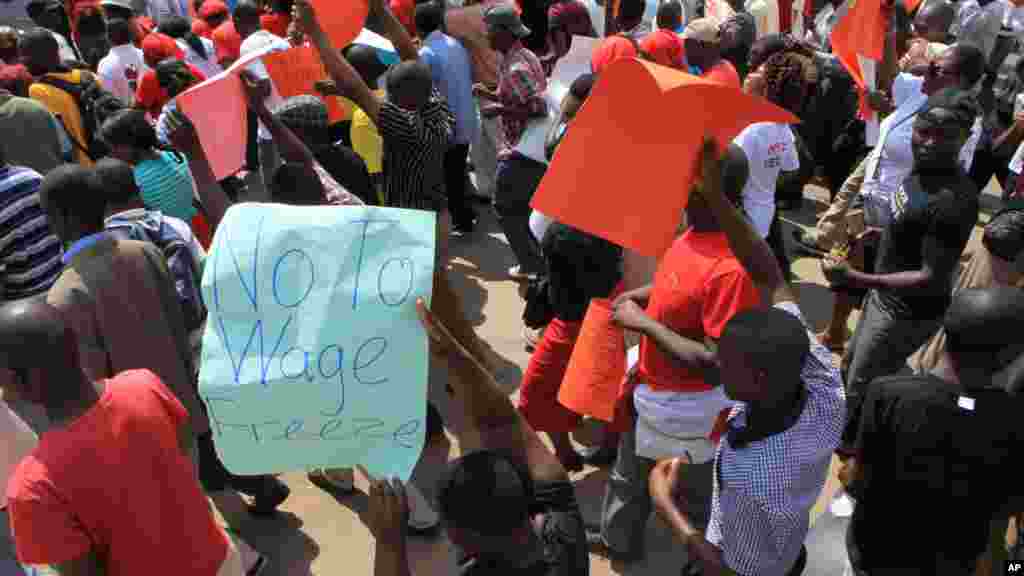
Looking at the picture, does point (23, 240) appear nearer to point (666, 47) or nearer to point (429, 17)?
point (429, 17)

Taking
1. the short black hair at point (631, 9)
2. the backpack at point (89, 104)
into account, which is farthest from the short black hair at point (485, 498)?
the short black hair at point (631, 9)

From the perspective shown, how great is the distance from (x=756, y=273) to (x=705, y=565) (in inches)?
37.0

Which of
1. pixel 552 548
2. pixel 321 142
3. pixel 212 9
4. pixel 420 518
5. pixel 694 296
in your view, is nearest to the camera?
pixel 552 548

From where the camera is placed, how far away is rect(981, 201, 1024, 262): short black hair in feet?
11.9

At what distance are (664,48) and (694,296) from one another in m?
4.04

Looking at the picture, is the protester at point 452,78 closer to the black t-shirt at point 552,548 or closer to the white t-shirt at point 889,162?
the white t-shirt at point 889,162

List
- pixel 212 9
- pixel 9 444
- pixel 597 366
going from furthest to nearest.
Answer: pixel 212 9, pixel 597 366, pixel 9 444

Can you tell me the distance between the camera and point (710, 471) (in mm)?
3318

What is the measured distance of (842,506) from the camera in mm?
3637

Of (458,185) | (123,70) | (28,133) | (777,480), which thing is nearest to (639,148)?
(777,480)

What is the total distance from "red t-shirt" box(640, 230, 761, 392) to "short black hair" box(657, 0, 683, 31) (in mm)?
4556

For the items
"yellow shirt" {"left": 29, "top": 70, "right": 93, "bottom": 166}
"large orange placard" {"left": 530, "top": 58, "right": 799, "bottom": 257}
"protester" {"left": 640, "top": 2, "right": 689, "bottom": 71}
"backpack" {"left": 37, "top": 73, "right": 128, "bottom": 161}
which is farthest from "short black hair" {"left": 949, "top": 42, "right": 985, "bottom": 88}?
"yellow shirt" {"left": 29, "top": 70, "right": 93, "bottom": 166}

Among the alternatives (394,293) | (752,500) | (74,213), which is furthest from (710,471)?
(74,213)

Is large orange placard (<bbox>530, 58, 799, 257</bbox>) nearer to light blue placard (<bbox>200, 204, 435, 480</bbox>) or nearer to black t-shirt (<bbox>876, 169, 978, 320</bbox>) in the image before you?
light blue placard (<bbox>200, 204, 435, 480</bbox>)
